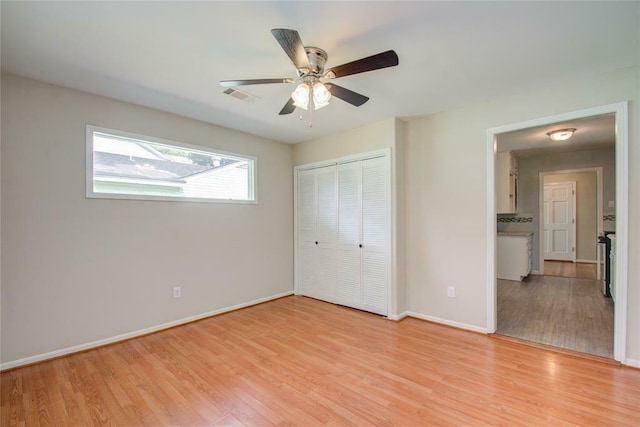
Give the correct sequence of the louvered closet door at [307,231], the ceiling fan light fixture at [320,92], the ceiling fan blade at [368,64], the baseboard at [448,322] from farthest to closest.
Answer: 1. the louvered closet door at [307,231]
2. the baseboard at [448,322]
3. the ceiling fan light fixture at [320,92]
4. the ceiling fan blade at [368,64]

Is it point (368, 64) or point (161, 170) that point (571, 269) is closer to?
point (368, 64)

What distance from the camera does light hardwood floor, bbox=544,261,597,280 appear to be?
5.53 metres

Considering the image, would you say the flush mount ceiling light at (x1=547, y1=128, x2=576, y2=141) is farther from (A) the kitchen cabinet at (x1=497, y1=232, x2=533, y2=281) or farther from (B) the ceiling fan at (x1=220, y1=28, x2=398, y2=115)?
(B) the ceiling fan at (x1=220, y1=28, x2=398, y2=115)

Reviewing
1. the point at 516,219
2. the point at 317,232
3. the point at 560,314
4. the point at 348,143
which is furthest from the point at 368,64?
the point at 516,219

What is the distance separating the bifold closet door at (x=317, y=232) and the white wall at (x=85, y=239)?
1.05m

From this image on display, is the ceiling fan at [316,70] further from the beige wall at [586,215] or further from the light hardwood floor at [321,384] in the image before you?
the beige wall at [586,215]

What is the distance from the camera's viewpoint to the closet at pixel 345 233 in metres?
3.54

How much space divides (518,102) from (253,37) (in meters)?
2.51

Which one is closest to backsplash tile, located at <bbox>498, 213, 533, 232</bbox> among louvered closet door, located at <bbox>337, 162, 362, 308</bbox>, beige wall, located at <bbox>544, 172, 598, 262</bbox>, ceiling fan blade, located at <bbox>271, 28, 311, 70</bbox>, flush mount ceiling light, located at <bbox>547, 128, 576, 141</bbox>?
beige wall, located at <bbox>544, 172, 598, 262</bbox>

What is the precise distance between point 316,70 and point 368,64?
413 mm

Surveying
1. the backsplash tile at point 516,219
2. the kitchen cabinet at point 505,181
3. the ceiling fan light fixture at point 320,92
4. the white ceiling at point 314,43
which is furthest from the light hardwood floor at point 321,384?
the backsplash tile at point 516,219

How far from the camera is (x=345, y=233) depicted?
3.94 m

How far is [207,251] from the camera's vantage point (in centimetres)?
354

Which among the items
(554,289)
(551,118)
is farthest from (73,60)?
(554,289)
